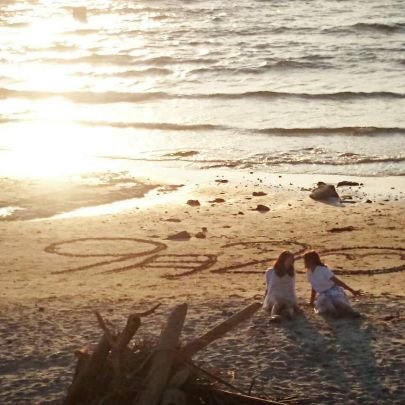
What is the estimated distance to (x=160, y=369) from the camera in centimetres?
853

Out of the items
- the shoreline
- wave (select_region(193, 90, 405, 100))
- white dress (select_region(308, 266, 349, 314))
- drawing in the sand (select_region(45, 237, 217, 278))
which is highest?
white dress (select_region(308, 266, 349, 314))

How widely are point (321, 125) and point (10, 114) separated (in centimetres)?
1047

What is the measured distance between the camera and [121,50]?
51.4 meters

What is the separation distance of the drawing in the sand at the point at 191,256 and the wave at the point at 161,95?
19596 millimetres

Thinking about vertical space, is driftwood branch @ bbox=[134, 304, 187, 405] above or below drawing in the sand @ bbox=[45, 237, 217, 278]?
above

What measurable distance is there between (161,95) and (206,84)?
2.75m

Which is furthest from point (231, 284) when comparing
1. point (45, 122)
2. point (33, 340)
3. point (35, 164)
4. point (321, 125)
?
point (45, 122)

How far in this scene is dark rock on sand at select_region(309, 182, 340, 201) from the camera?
22125mm

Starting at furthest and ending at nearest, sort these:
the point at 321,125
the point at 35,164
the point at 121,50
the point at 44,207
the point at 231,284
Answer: the point at 121,50
the point at 321,125
the point at 35,164
the point at 44,207
the point at 231,284

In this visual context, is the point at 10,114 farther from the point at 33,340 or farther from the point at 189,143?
the point at 33,340

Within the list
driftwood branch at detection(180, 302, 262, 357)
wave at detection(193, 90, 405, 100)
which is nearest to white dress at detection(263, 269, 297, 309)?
driftwood branch at detection(180, 302, 262, 357)

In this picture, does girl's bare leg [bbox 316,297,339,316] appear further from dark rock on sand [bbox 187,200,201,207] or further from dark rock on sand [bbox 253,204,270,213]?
dark rock on sand [bbox 187,200,201,207]

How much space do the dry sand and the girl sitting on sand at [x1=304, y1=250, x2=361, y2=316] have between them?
9.2 inches

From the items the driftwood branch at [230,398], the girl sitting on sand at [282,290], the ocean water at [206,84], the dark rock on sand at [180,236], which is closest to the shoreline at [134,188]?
the ocean water at [206,84]
